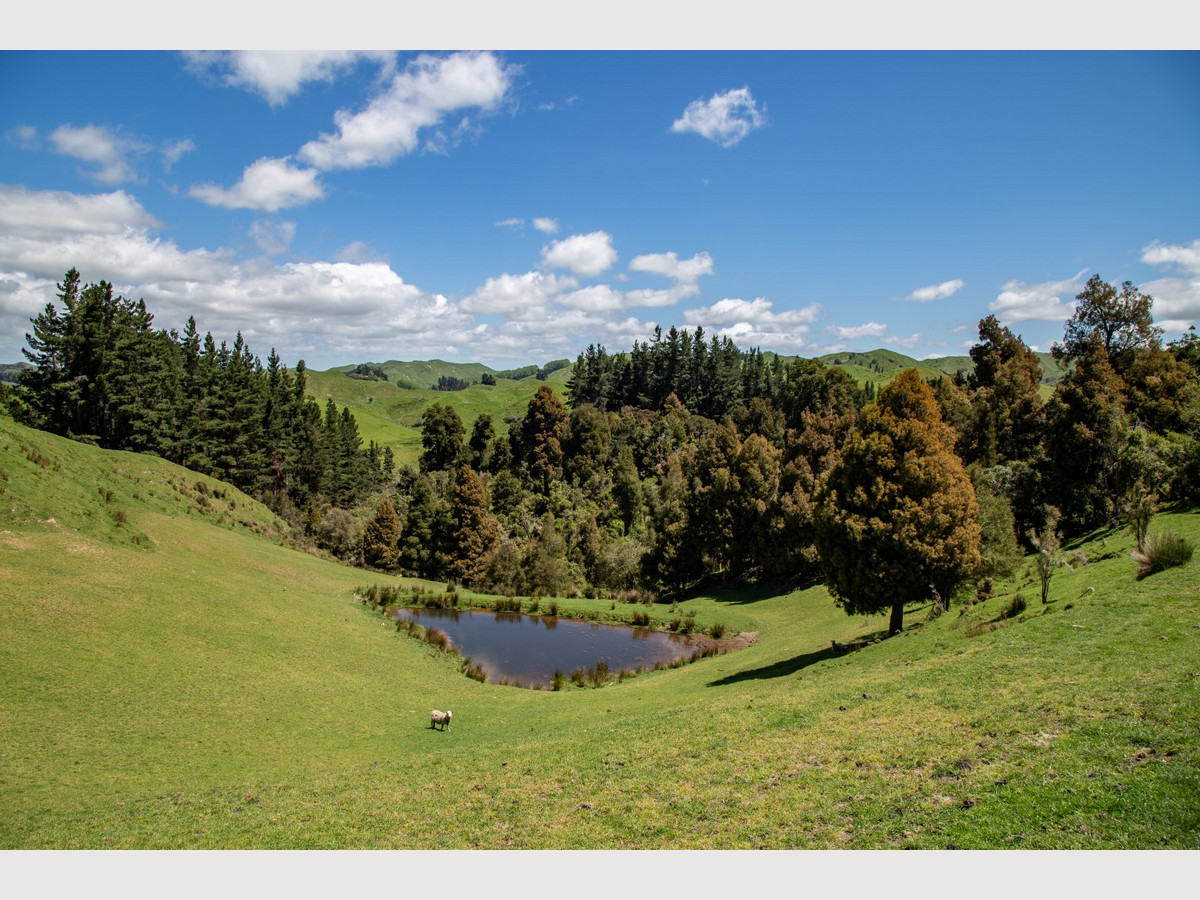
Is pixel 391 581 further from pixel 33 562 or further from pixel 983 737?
pixel 983 737

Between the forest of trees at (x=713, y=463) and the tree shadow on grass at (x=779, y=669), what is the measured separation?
8.03 feet

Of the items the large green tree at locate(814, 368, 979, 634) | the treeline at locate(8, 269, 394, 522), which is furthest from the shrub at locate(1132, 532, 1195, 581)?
the treeline at locate(8, 269, 394, 522)

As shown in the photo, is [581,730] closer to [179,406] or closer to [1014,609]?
[1014,609]

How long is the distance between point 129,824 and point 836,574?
22.6 meters

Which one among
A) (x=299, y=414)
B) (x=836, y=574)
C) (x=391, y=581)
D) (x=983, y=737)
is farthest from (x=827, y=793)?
(x=299, y=414)

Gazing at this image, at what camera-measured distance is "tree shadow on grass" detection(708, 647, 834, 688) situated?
912 inches

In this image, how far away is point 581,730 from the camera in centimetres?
1830

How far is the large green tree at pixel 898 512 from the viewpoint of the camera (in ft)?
73.3

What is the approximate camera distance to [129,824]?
1154cm

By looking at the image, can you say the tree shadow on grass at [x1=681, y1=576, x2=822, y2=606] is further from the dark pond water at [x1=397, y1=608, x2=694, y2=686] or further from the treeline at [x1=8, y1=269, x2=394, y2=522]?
the treeline at [x1=8, y1=269, x2=394, y2=522]

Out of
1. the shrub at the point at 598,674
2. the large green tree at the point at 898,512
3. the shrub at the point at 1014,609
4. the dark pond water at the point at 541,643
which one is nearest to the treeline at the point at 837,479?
the large green tree at the point at 898,512

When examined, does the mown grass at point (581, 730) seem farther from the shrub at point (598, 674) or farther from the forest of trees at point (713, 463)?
the forest of trees at point (713, 463)

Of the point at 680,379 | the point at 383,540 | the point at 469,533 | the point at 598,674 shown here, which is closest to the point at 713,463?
the point at 469,533

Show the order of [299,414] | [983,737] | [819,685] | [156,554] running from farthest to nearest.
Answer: [299,414] < [156,554] < [819,685] < [983,737]
